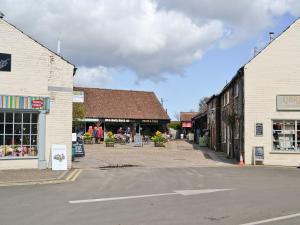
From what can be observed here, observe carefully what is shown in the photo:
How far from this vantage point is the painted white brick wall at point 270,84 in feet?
80.8

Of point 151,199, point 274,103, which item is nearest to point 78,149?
point 274,103

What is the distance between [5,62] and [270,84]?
43.4 feet

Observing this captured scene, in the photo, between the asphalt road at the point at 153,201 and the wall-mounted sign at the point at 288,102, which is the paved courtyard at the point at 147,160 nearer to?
the wall-mounted sign at the point at 288,102

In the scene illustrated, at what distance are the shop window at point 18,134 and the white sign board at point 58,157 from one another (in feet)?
2.66

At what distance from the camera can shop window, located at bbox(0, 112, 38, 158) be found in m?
19.1

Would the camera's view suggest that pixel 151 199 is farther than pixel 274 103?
No

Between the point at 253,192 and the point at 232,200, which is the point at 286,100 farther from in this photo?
the point at 232,200

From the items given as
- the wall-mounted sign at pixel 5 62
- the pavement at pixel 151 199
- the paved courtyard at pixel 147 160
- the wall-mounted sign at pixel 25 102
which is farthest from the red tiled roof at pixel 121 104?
the pavement at pixel 151 199

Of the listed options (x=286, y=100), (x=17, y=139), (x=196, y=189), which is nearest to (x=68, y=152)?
(x=17, y=139)

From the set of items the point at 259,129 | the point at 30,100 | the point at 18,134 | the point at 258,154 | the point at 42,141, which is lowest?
the point at 258,154

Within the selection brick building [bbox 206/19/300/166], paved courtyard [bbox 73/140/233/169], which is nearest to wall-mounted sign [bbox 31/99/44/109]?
paved courtyard [bbox 73/140/233/169]

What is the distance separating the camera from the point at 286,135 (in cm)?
2472

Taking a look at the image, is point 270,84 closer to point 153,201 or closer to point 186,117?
point 153,201

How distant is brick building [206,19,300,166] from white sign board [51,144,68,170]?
386 inches
